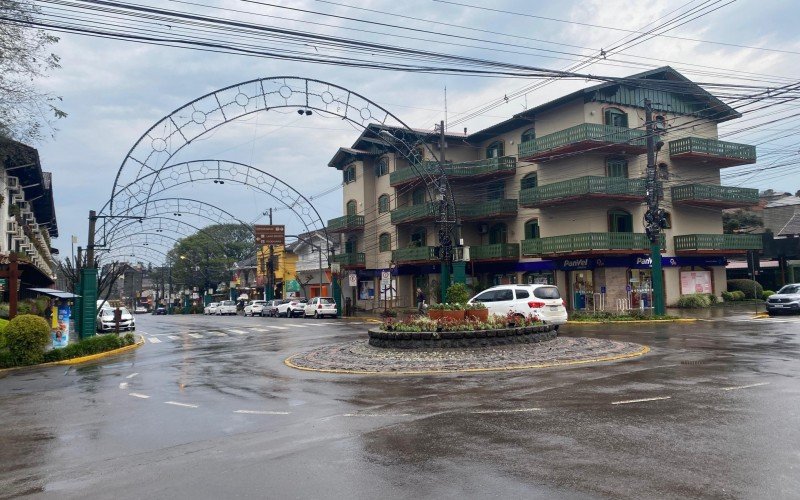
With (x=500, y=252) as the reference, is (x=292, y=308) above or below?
below

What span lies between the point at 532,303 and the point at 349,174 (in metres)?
36.4

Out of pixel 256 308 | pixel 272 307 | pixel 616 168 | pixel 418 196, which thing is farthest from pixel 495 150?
pixel 256 308

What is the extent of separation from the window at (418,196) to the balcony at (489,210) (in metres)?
4.89

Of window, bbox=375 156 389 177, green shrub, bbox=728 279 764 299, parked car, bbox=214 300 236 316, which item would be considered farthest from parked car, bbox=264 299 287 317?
green shrub, bbox=728 279 764 299

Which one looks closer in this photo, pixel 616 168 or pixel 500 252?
pixel 616 168

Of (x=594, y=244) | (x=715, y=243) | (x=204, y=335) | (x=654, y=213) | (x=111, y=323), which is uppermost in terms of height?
(x=654, y=213)

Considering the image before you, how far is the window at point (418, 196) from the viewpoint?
47.9m

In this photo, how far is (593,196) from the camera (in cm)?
3488

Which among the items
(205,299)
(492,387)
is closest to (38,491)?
(492,387)

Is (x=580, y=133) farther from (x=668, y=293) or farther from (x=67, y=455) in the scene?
(x=67, y=455)

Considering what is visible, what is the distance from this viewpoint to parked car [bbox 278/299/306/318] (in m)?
47.7

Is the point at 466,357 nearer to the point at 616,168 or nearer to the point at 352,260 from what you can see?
the point at 616,168

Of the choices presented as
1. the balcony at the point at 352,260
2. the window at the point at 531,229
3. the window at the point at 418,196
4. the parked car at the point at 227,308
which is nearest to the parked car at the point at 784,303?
the window at the point at 531,229

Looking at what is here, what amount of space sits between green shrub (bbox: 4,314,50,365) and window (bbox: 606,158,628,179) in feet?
101
